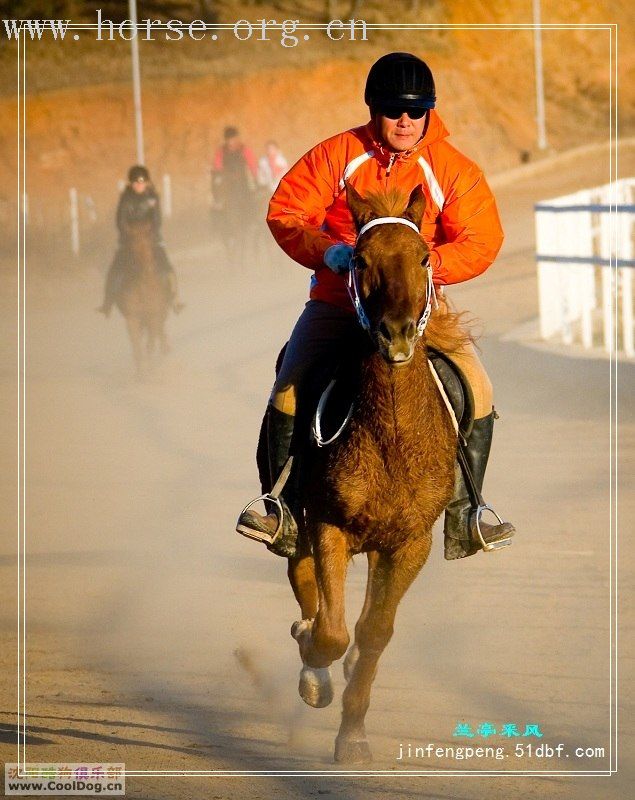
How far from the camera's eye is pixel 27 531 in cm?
1135

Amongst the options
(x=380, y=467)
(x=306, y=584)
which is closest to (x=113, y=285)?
(x=306, y=584)

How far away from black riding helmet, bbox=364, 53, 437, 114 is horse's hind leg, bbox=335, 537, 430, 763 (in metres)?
1.82

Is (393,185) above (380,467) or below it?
above

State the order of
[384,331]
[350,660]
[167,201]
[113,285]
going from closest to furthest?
[384,331] < [350,660] < [113,285] < [167,201]

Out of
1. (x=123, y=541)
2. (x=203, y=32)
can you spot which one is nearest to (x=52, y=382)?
(x=123, y=541)

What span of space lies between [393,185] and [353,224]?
23cm

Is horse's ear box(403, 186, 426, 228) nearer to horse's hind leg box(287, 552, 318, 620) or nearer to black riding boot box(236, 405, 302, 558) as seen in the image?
black riding boot box(236, 405, 302, 558)

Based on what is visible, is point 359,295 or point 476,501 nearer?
point 359,295

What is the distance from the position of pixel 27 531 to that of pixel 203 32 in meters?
36.8

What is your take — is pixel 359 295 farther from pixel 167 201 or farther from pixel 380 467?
pixel 167 201

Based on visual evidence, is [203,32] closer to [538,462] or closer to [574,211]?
[574,211]

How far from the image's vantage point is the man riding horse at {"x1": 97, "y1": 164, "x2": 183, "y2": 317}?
17.9 m

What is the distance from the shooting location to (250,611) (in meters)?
8.94

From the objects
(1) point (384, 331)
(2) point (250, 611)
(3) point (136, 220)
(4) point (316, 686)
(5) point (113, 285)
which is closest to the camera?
(1) point (384, 331)
